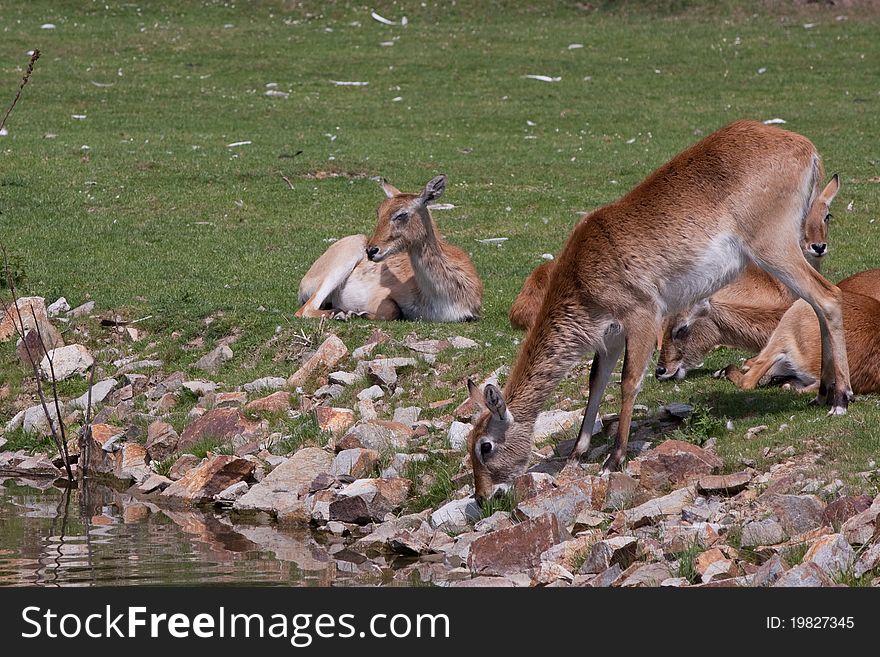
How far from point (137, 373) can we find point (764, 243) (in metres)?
6.19

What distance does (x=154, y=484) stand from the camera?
1098cm

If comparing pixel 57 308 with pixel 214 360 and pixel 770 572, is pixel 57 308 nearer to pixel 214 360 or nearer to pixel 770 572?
pixel 214 360

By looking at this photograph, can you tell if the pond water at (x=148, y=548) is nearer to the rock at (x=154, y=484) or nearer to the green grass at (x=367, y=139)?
the rock at (x=154, y=484)

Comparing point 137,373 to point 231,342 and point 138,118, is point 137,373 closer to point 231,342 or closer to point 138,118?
point 231,342

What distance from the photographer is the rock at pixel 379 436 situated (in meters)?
10.7

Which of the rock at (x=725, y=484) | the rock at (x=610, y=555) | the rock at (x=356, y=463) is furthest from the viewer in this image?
the rock at (x=356, y=463)

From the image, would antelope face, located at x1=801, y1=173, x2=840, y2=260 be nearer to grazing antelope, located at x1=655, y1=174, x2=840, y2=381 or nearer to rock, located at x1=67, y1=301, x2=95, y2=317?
grazing antelope, located at x1=655, y1=174, x2=840, y2=381

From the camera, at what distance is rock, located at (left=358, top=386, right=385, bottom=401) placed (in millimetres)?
11641

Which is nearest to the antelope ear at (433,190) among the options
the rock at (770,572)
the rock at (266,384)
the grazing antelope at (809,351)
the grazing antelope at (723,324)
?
the rock at (266,384)

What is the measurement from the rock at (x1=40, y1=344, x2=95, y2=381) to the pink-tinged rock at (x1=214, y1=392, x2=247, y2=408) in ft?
5.25

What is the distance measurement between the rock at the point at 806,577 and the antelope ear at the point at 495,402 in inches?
96.9

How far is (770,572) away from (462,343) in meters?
5.54

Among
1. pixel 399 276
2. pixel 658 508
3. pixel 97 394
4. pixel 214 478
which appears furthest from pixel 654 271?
pixel 97 394

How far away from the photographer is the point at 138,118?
24.9 m
